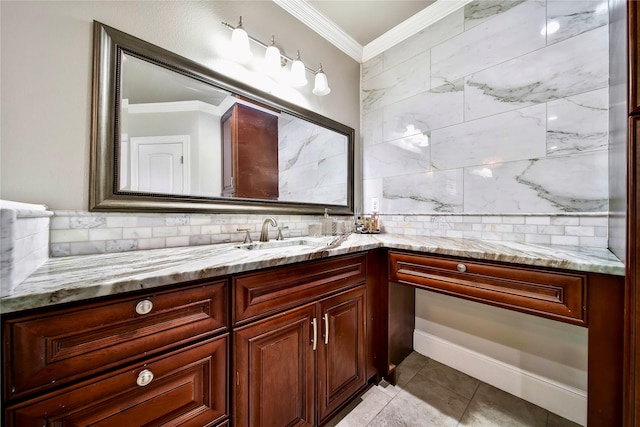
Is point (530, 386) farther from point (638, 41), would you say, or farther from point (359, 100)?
point (359, 100)

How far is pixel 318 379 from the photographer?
109 cm

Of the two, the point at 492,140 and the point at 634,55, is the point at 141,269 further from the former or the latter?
the point at 492,140

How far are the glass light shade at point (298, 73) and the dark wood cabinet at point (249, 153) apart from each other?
12.4 inches

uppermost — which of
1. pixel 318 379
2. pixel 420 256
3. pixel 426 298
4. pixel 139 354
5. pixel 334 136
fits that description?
pixel 334 136

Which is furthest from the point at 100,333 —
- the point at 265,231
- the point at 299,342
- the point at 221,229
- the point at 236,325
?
the point at 265,231

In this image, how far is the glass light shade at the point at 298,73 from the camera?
164cm

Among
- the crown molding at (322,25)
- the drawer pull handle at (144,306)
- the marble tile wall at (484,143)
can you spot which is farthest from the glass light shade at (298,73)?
the drawer pull handle at (144,306)

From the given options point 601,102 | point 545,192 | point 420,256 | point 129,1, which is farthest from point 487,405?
point 129,1

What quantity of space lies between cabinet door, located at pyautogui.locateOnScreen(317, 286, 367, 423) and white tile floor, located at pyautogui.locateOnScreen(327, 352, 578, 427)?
0.12 meters

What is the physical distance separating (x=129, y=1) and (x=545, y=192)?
2.36 metres

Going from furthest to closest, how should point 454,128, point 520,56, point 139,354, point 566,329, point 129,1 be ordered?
point 454,128 < point 520,56 < point 566,329 < point 129,1 < point 139,354

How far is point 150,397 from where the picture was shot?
0.65m

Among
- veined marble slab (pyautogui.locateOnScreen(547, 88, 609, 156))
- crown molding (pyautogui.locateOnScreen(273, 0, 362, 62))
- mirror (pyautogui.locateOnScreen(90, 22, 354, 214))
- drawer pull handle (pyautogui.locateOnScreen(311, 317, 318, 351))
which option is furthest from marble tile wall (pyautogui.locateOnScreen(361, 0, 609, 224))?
drawer pull handle (pyautogui.locateOnScreen(311, 317, 318, 351))

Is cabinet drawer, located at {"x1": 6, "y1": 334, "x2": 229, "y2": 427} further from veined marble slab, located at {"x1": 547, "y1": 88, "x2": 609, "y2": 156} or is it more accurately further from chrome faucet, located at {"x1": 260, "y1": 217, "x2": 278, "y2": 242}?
veined marble slab, located at {"x1": 547, "y1": 88, "x2": 609, "y2": 156}
